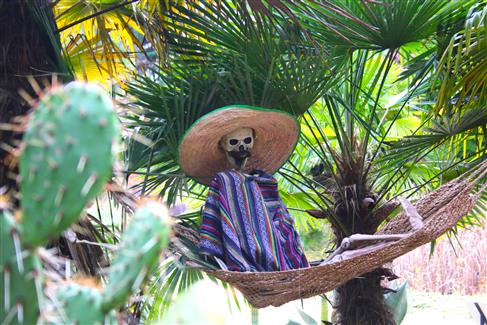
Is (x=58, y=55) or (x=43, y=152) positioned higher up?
(x=58, y=55)

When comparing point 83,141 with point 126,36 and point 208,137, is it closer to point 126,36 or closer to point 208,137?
point 208,137

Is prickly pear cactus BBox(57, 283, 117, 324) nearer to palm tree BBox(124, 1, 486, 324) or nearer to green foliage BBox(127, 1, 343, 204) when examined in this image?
palm tree BBox(124, 1, 486, 324)

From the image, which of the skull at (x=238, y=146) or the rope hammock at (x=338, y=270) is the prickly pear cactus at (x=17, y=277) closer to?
the rope hammock at (x=338, y=270)

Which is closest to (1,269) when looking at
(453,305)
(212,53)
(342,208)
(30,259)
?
(30,259)

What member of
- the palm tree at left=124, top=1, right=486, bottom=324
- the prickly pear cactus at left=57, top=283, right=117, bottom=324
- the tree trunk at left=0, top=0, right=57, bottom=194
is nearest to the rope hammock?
the palm tree at left=124, top=1, right=486, bottom=324

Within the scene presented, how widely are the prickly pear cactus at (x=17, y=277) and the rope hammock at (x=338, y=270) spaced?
1719mm

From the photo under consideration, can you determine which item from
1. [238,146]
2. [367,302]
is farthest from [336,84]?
[367,302]

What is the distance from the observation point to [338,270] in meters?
2.91

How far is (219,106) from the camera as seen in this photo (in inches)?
141

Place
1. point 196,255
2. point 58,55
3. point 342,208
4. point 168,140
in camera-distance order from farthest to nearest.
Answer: point 342,208 → point 168,140 → point 196,255 → point 58,55

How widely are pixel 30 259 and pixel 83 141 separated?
0.21 metres

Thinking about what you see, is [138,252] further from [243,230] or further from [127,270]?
[243,230]

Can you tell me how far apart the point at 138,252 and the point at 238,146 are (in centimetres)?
240

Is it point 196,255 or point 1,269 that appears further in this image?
point 196,255
